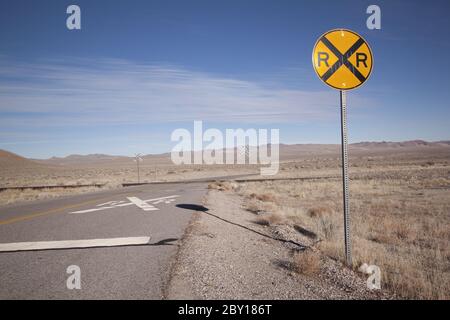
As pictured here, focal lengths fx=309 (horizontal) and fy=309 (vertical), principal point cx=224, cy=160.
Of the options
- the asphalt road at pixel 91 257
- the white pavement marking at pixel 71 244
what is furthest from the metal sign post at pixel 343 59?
the white pavement marking at pixel 71 244

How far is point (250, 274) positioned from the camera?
4.67 meters

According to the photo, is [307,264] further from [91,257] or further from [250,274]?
[91,257]

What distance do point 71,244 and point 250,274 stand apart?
12.5 ft

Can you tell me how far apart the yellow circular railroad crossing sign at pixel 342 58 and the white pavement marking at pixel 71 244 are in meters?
4.68

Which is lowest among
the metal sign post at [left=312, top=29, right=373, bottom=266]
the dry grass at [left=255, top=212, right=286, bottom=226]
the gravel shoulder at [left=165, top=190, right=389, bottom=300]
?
the dry grass at [left=255, top=212, right=286, bottom=226]

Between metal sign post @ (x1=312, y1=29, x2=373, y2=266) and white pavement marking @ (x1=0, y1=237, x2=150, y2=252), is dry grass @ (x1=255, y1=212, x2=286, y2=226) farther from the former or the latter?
metal sign post @ (x1=312, y1=29, x2=373, y2=266)

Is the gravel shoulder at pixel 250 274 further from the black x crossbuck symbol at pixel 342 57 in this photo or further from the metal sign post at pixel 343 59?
the black x crossbuck symbol at pixel 342 57

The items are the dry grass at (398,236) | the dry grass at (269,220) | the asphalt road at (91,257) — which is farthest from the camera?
the dry grass at (269,220)

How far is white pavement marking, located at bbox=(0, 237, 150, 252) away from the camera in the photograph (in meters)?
6.04

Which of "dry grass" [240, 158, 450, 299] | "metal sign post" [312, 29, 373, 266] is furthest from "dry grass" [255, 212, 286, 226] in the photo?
"metal sign post" [312, 29, 373, 266]

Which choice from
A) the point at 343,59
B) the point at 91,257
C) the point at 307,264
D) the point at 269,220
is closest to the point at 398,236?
the point at 269,220

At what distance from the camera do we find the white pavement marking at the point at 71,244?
6036 millimetres

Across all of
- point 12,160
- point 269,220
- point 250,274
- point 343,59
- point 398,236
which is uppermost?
point 343,59

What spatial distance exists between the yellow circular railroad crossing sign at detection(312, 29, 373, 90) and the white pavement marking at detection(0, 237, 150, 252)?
4684 mm
